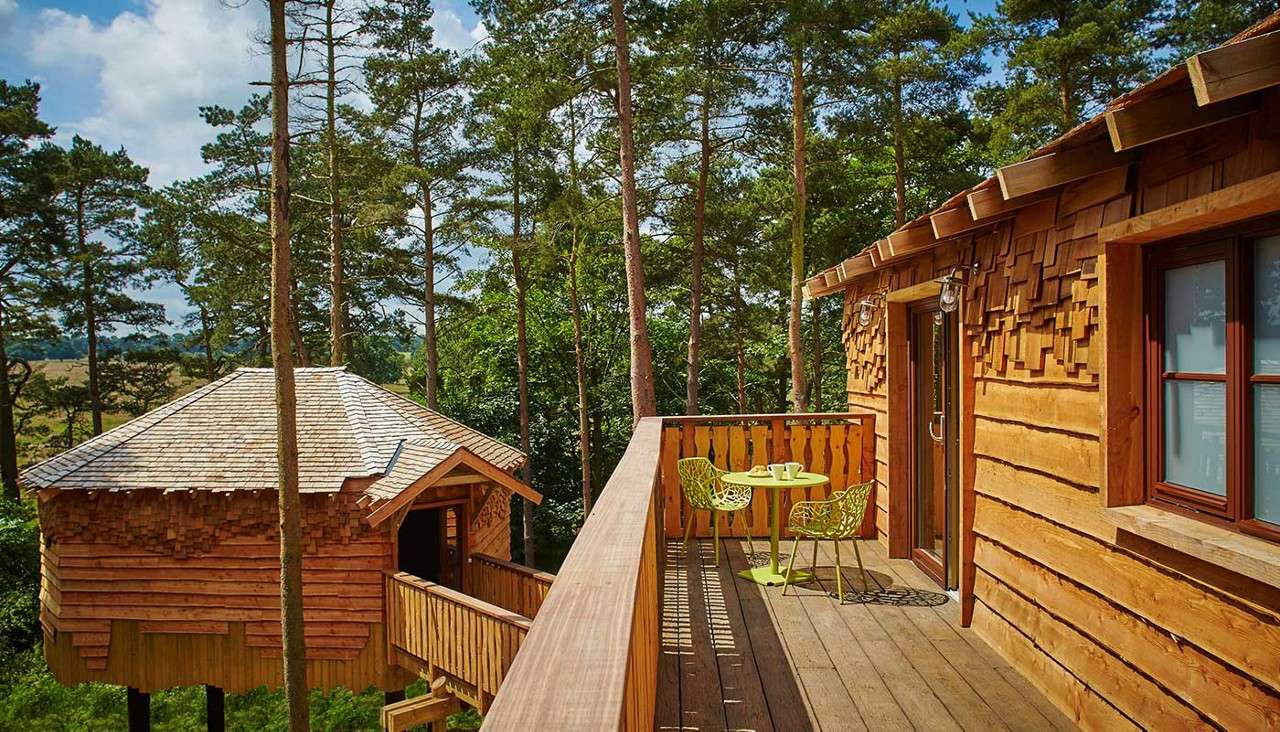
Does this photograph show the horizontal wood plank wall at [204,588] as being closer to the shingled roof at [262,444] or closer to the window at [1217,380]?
the shingled roof at [262,444]

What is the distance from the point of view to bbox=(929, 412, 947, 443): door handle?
5.43 metres

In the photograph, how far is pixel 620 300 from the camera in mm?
24484

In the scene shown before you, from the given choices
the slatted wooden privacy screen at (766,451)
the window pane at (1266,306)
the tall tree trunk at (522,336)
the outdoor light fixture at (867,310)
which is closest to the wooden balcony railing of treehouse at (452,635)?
the slatted wooden privacy screen at (766,451)

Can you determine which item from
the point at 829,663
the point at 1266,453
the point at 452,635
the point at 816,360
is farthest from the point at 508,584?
the point at 816,360

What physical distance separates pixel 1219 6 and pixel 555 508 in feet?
60.0

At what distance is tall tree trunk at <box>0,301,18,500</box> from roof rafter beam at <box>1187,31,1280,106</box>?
26564 millimetres

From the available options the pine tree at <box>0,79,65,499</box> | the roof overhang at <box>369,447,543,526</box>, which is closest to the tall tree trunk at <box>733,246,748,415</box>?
the roof overhang at <box>369,447,543,526</box>

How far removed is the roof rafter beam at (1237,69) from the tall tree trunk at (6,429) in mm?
26564

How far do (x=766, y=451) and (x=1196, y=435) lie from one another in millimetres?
4448

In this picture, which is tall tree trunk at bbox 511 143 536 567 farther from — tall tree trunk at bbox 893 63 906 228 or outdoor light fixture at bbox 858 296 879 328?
outdoor light fixture at bbox 858 296 879 328

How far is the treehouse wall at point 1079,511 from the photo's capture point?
96.8 inches

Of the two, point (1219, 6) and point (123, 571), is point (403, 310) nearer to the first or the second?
point (123, 571)

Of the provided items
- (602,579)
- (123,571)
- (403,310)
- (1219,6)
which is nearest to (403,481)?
(123,571)

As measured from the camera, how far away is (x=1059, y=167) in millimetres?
3137
